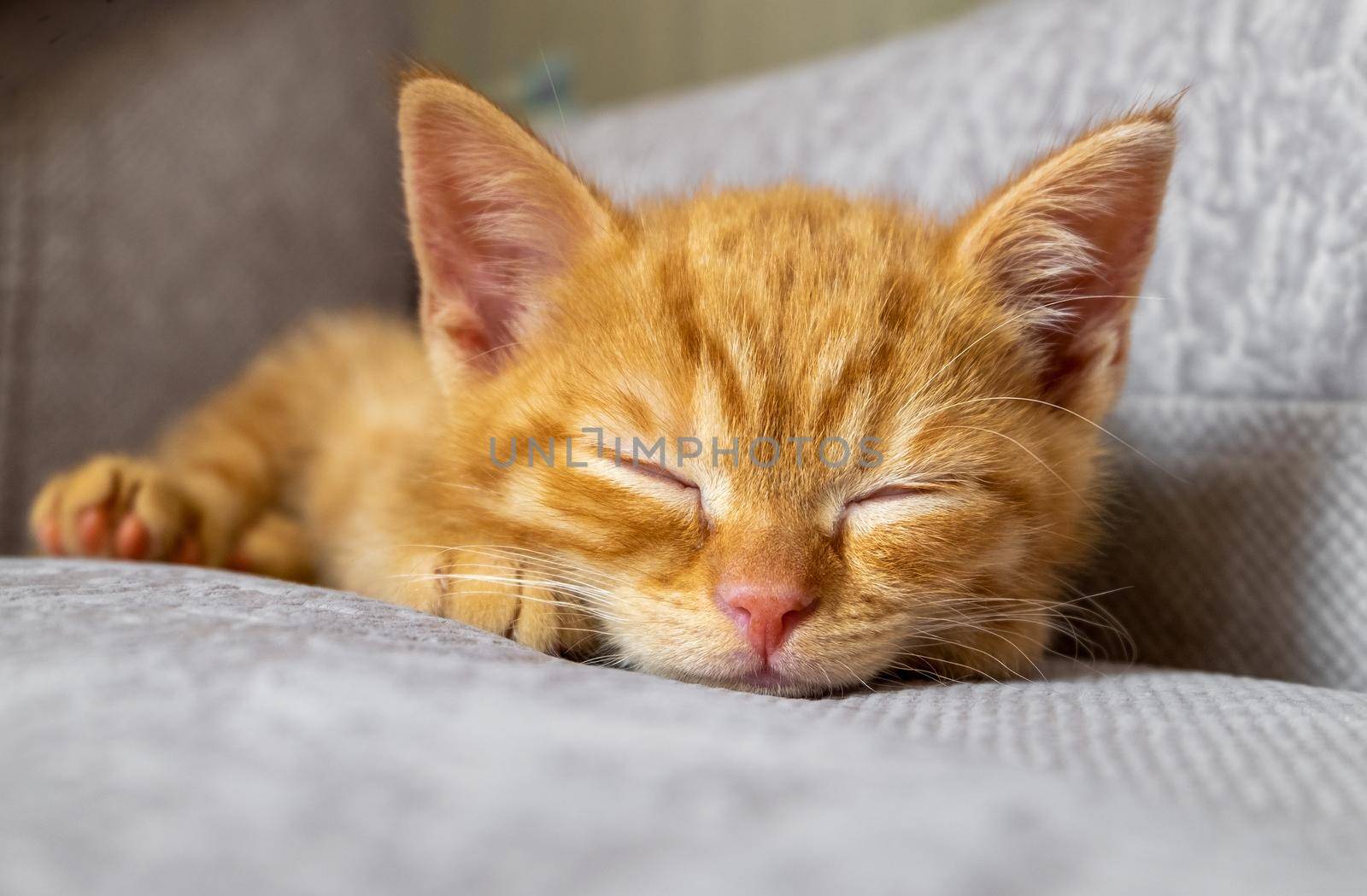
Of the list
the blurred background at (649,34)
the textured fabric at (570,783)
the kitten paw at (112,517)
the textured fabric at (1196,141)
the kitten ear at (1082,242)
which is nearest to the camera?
the textured fabric at (570,783)

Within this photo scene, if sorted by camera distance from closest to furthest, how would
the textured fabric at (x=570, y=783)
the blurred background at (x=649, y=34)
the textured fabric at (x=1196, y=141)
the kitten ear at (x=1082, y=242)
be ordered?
the textured fabric at (x=570, y=783) → the kitten ear at (x=1082, y=242) → the textured fabric at (x=1196, y=141) → the blurred background at (x=649, y=34)

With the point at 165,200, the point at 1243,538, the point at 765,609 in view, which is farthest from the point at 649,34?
the point at 765,609

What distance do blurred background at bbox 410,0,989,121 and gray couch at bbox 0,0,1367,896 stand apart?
1.37m

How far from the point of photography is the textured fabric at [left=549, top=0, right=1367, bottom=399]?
1013 millimetres

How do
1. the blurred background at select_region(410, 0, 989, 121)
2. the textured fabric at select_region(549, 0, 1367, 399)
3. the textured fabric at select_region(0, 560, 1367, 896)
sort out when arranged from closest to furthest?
the textured fabric at select_region(0, 560, 1367, 896), the textured fabric at select_region(549, 0, 1367, 399), the blurred background at select_region(410, 0, 989, 121)

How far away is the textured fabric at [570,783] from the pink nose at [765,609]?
0.32 ft

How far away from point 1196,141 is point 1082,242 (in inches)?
12.7

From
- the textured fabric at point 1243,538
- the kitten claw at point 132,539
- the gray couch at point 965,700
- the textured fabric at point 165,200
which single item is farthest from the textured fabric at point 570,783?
the textured fabric at point 165,200

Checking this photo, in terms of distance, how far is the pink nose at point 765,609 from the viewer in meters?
0.74

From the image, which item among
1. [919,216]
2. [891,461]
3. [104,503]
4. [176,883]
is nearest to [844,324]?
[891,461]

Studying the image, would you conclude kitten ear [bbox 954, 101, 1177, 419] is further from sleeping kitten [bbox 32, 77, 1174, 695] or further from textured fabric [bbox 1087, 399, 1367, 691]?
textured fabric [bbox 1087, 399, 1367, 691]

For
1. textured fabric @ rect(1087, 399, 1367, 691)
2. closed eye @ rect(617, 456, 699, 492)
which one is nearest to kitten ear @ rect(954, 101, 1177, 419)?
textured fabric @ rect(1087, 399, 1367, 691)

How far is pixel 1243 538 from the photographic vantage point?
40.9 inches

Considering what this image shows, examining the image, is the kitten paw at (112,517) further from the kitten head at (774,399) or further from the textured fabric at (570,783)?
the textured fabric at (570,783)
